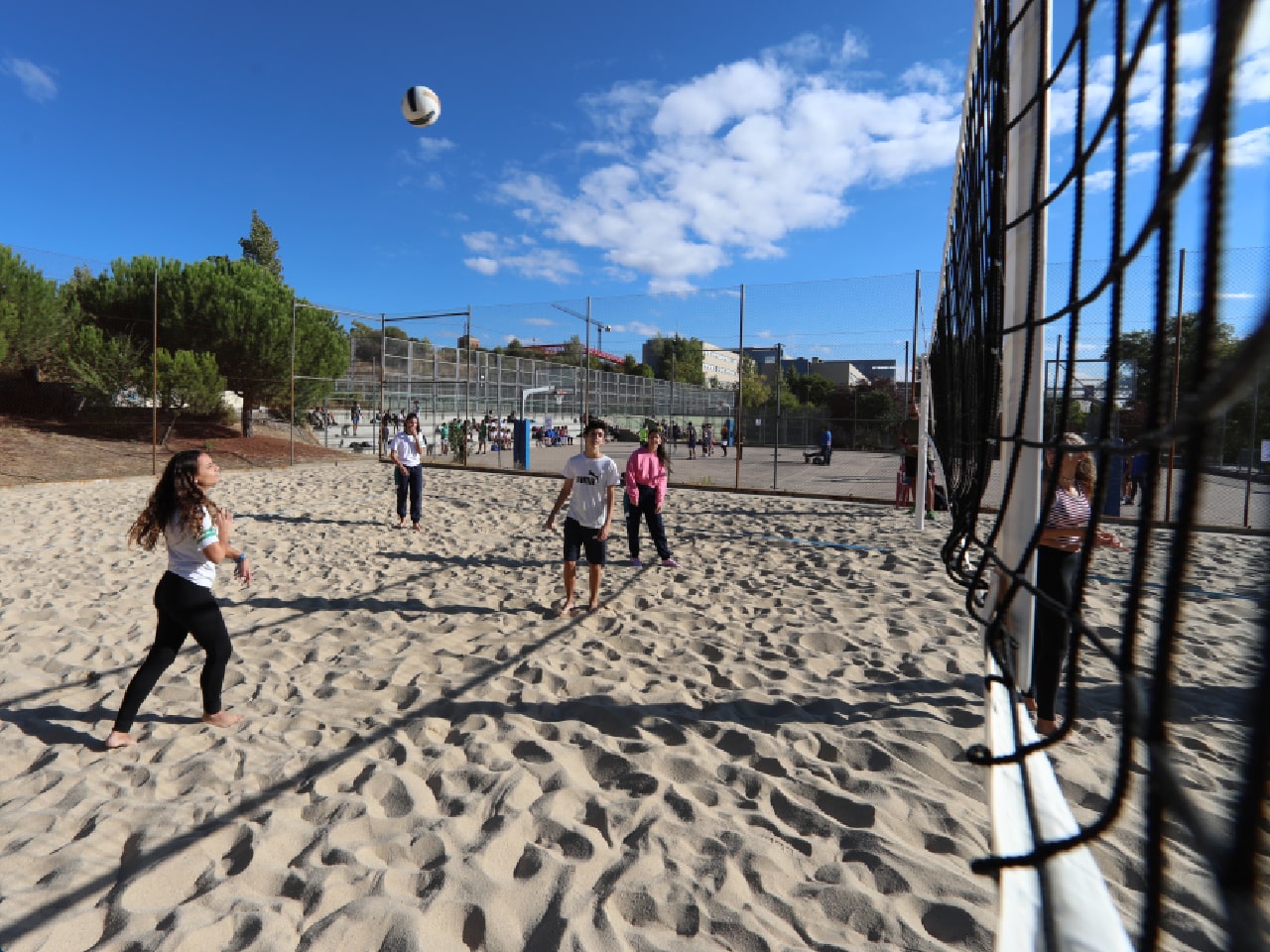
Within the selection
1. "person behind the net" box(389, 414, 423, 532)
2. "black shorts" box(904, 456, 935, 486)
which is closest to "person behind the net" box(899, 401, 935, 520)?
"black shorts" box(904, 456, 935, 486)

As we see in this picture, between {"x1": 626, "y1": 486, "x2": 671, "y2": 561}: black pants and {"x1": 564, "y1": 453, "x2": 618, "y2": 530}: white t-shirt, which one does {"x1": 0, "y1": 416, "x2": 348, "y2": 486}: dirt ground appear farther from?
{"x1": 564, "y1": 453, "x2": 618, "y2": 530}: white t-shirt

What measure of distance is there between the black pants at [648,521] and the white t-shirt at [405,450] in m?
2.74

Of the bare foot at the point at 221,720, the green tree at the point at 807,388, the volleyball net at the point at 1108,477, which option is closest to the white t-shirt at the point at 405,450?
the bare foot at the point at 221,720

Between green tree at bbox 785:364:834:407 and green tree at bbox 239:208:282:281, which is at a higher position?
green tree at bbox 239:208:282:281

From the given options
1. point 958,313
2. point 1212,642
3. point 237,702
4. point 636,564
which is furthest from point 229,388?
point 1212,642

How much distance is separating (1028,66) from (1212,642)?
3782mm

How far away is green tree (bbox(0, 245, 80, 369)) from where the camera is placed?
13.4 meters

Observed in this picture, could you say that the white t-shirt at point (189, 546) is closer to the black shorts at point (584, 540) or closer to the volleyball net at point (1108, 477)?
the black shorts at point (584, 540)

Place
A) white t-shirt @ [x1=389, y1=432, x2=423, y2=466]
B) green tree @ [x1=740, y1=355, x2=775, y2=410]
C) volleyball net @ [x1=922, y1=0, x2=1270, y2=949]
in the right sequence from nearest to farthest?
volleyball net @ [x1=922, y1=0, x2=1270, y2=949] → white t-shirt @ [x1=389, y1=432, x2=423, y2=466] → green tree @ [x1=740, y1=355, x2=775, y2=410]

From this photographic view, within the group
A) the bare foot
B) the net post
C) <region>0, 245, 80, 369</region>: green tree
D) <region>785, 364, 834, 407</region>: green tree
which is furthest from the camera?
<region>785, 364, 834, 407</region>: green tree

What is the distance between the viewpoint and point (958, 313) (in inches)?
151

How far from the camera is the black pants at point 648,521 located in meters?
5.76

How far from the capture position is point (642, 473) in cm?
569

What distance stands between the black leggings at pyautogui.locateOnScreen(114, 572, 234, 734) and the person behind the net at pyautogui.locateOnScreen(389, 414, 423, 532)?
4286 millimetres
